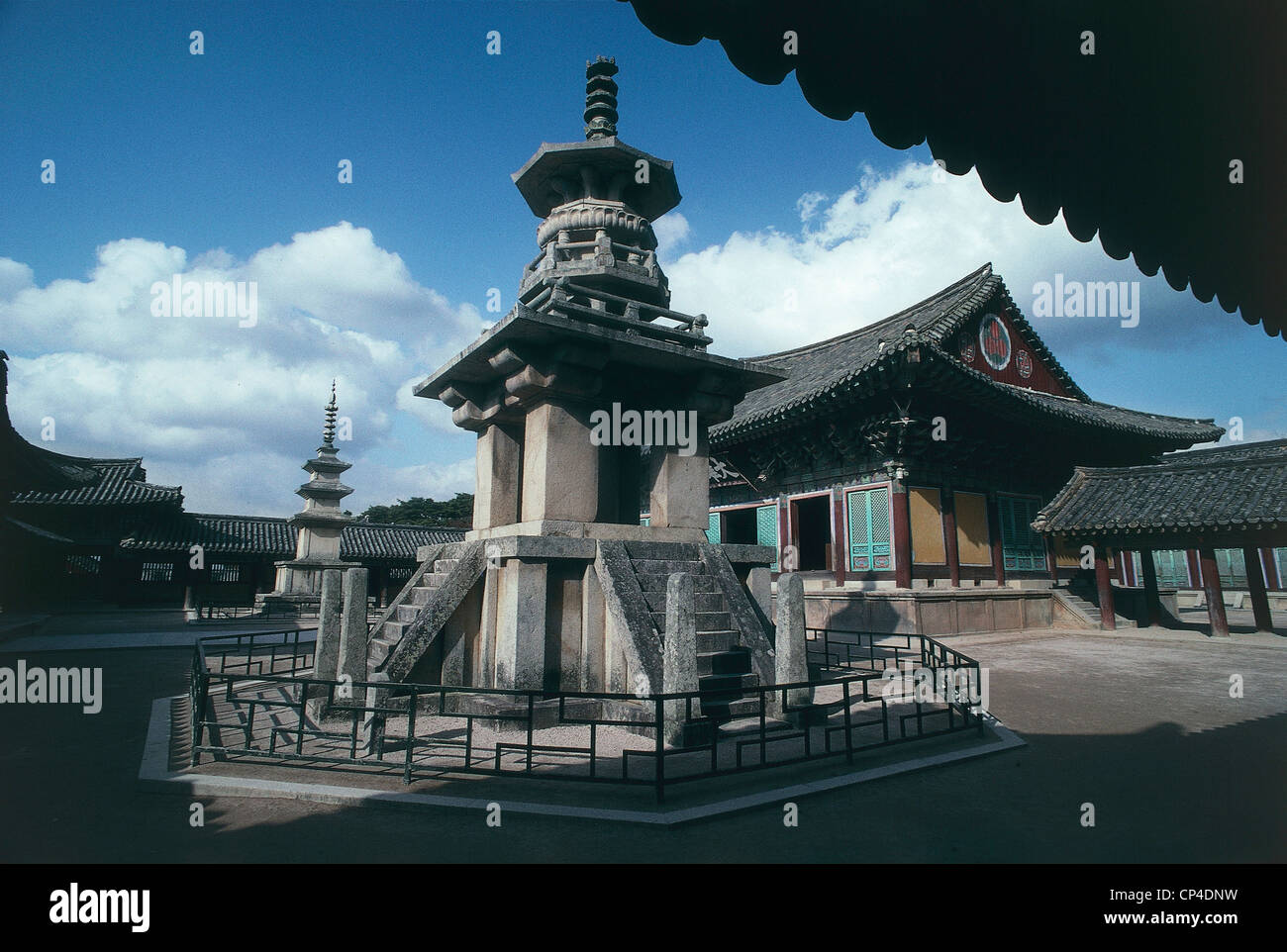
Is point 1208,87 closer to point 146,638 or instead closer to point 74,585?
point 146,638

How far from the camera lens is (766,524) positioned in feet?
63.2

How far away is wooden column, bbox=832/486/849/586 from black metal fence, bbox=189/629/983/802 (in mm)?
8636

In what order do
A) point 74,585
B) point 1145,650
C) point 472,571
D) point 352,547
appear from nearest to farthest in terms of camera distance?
Result: point 472,571 → point 1145,650 → point 74,585 → point 352,547

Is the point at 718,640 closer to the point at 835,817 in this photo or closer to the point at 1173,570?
the point at 835,817

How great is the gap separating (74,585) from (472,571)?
2947 centimetres

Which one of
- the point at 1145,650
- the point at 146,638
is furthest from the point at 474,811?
the point at 146,638

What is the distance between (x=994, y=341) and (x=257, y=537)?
34172 mm

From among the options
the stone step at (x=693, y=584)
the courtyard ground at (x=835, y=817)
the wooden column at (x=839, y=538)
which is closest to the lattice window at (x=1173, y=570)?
the wooden column at (x=839, y=538)

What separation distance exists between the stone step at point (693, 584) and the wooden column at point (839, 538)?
10065mm

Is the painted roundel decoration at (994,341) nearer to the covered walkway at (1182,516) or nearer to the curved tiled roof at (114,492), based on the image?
the covered walkway at (1182,516)

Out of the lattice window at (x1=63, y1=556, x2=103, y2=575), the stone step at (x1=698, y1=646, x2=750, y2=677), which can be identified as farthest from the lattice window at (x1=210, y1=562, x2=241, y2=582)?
the stone step at (x1=698, y1=646, x2=750, y2=677)

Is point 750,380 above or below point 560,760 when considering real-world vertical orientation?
above

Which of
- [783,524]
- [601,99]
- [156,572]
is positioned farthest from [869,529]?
[156,572]

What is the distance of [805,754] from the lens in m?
5.64
